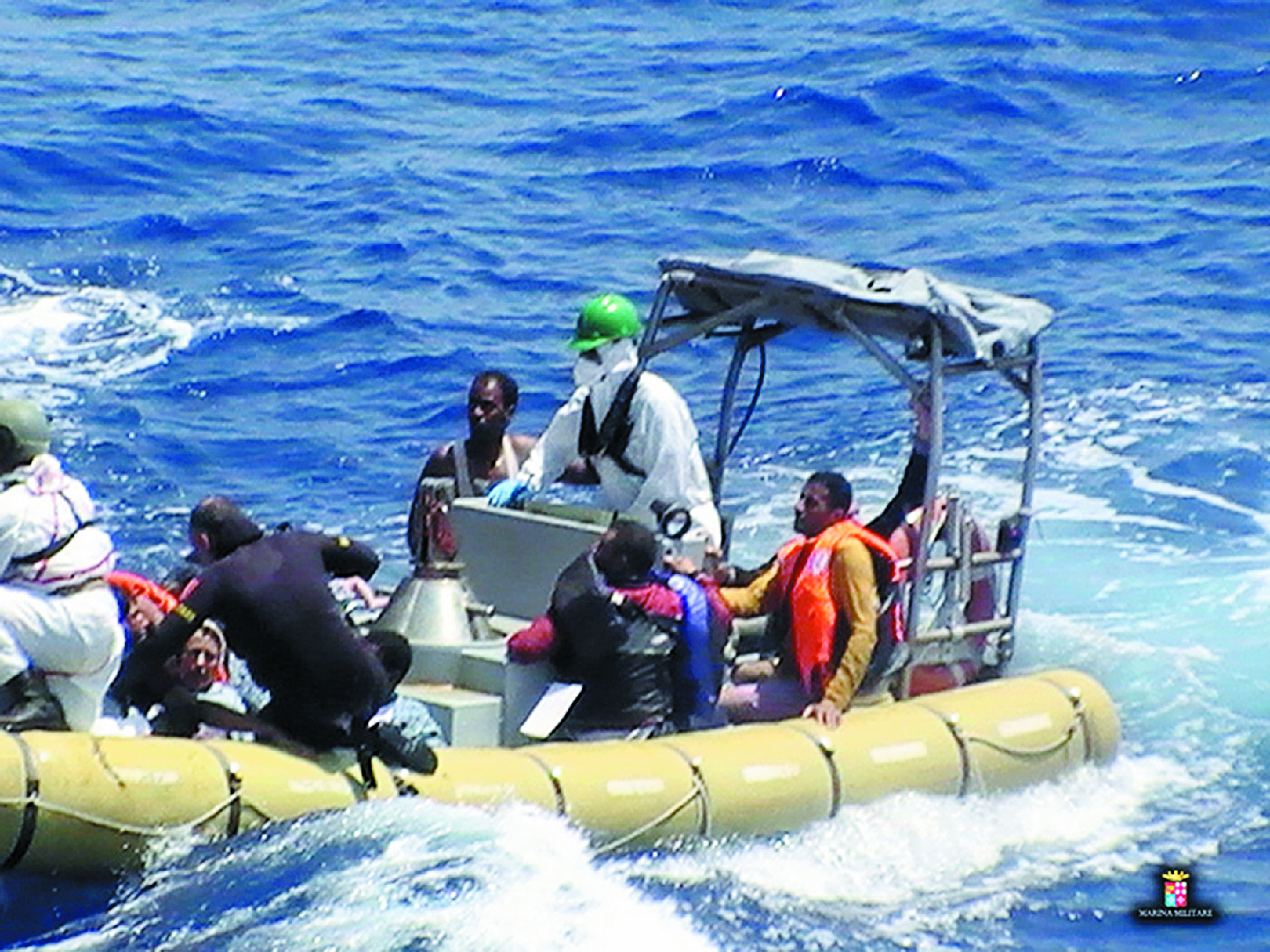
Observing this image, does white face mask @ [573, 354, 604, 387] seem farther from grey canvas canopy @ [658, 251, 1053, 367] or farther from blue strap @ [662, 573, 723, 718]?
blue strap @ [662, 573, 723, 718]

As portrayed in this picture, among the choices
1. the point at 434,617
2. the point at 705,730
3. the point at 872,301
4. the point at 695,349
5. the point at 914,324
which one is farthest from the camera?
the point at 695,349

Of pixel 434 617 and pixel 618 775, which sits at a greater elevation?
pixel 434 617

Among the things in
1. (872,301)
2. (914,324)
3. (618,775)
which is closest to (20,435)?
(618,775)

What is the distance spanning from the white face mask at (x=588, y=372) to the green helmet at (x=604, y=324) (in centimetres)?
8

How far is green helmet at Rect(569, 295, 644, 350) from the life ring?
1403 millimetres

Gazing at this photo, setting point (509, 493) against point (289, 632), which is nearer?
point (289, 632)

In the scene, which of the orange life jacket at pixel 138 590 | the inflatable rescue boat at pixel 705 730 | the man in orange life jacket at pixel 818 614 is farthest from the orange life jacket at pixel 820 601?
the orange life jacket at pixel 138 590

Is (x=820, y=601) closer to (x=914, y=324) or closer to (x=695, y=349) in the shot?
(x=914, y=324)

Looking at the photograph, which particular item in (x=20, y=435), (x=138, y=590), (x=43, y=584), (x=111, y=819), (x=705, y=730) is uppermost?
(x=20, y=435)

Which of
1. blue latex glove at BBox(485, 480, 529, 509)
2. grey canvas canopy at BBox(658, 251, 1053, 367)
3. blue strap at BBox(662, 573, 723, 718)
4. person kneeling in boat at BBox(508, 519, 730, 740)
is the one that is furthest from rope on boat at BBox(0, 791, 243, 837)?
grey canvas canopy at BBox(658, 251, 1053, 367)

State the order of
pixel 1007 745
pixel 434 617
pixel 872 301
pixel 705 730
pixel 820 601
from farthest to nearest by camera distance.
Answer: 1. pixel 872 301
2. pixel 1007 745
3. pixel 434 617
4. pixel 820 601
5. pixel 705 730

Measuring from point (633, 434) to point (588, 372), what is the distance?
0.32 m

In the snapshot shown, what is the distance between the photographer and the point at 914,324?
38.3 feet

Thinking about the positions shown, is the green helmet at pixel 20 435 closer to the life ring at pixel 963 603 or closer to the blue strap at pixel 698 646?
the blue strap at pixel 698 646
